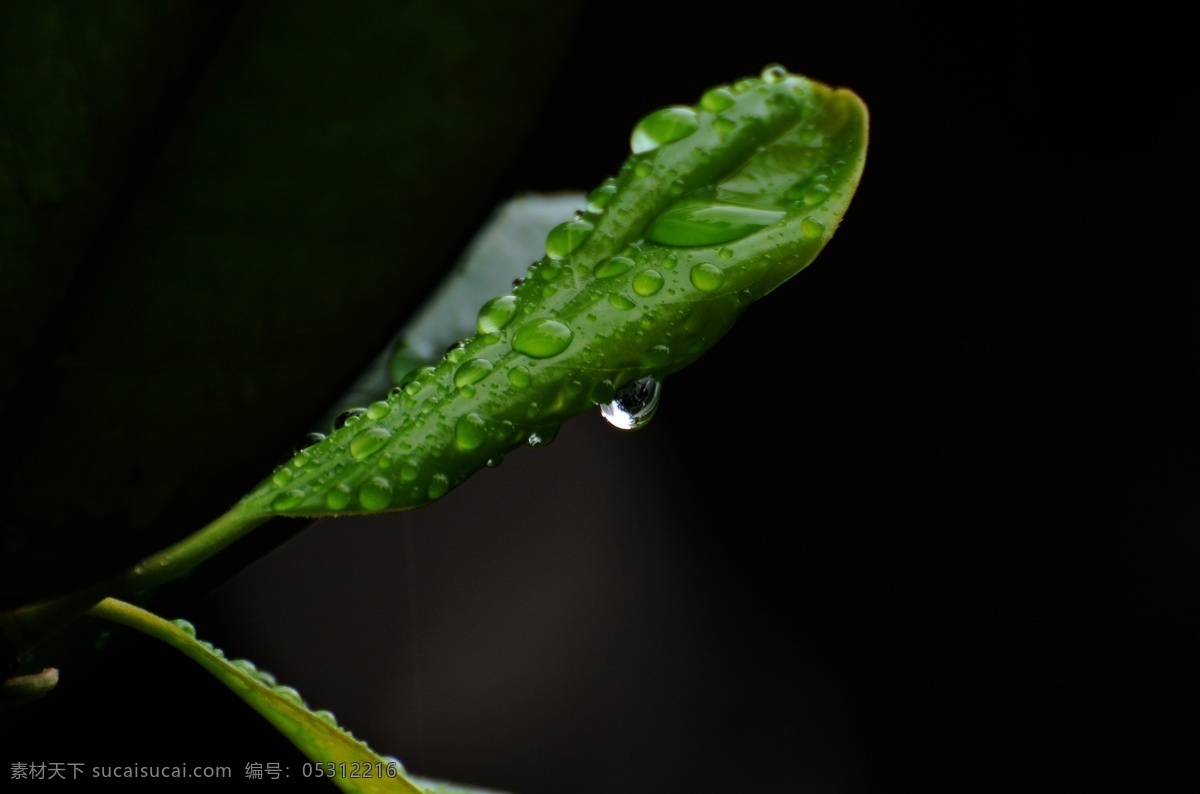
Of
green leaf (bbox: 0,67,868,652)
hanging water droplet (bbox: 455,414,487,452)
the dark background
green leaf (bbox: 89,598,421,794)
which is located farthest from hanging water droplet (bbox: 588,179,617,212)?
the dark background

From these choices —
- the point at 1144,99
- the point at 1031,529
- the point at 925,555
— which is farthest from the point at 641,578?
the point at 1144,99

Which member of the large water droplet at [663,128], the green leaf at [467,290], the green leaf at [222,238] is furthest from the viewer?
the green leaf at [467,290]

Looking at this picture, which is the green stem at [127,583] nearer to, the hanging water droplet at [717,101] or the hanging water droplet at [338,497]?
the hanging water droplet at [338,497]

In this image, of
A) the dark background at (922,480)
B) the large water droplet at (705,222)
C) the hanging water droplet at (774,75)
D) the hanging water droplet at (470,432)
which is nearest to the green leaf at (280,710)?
the hanging water droplet at (470,432)

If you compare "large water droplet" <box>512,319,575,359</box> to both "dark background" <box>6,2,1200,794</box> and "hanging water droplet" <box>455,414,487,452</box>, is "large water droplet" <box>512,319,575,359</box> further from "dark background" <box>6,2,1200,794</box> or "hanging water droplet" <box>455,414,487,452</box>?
"dark background" <box>6,2,1200,794</box>

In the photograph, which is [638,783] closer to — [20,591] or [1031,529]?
[1031,529]
